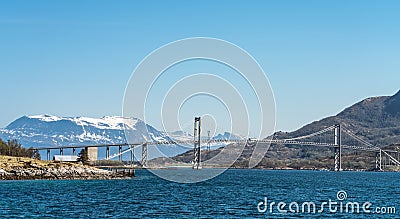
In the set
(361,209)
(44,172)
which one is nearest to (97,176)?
(44,172)

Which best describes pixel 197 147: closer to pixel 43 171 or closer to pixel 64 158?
pixel 64 158

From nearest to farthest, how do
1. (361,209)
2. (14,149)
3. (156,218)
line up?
(156,218)
(361,209)
(14,149)

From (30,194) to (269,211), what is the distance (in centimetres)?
2329

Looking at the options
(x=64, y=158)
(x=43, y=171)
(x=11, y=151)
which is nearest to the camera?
(x=43, y=171)

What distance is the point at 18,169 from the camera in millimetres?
87438

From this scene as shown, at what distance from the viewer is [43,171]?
297ft

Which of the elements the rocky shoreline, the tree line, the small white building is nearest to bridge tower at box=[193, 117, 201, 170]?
the small white building

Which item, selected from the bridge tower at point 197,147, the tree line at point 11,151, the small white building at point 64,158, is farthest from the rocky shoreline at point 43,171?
the bridge tower at point 197,147

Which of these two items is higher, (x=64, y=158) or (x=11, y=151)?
(x=11, y=151)

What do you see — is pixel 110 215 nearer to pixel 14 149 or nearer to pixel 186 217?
pixel 186 217

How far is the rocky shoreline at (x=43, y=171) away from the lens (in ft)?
280

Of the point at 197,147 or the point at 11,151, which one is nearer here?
the point at 11,151

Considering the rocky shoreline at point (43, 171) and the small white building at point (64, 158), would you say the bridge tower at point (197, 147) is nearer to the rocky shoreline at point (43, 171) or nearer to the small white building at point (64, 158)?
the small white building at point (64, 158)

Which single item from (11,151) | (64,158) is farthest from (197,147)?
(11,151)
